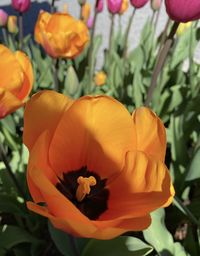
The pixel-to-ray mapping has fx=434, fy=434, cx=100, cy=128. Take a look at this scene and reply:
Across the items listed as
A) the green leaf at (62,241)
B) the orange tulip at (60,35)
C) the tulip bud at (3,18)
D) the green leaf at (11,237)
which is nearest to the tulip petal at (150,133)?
the green leaf at (62,241)

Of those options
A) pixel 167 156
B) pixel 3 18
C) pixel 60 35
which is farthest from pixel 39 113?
pixel 3 18

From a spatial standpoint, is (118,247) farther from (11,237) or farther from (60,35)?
(60,35)

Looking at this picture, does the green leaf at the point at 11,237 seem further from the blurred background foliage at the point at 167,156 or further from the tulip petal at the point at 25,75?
the tulip petal at the point at 25,75

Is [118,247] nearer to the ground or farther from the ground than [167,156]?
farther from the ground

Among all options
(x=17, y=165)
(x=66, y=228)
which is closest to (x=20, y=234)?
(x=17, y=165)

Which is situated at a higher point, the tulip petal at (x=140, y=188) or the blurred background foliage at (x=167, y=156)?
the tulip petal at (x=140, y=188)

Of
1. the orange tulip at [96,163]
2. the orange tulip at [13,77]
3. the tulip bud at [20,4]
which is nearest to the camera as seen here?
the orange tulip at [96,163]
